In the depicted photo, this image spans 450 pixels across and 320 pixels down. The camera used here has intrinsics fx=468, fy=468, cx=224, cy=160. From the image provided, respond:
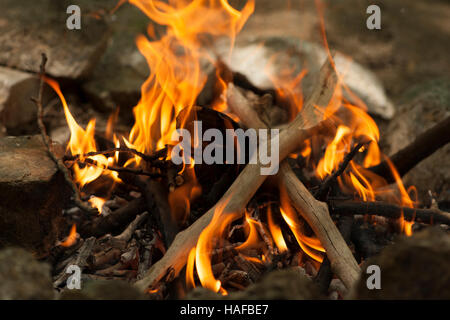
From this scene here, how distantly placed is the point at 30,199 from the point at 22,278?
616mm

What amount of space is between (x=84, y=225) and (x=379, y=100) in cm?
295

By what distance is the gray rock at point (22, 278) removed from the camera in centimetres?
140

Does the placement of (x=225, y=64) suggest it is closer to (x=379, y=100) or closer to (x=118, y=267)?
(x=379, y=100)

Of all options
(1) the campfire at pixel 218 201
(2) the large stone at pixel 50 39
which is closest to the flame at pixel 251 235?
(1) the campfire at pixel 218 201

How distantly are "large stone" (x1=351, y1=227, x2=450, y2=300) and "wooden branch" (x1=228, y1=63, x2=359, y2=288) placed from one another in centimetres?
42

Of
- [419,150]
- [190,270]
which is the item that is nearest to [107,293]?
[190,270]

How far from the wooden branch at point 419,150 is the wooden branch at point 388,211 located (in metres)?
0.35

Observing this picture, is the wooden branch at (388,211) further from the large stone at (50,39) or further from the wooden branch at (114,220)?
the large stone at (50,39)

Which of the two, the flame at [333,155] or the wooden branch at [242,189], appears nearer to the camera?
the wooden branch at [242,189]

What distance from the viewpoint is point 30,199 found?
1.98m

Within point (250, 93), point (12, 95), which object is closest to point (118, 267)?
point (12, 95)

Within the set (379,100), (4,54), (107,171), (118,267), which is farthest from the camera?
(379,100)

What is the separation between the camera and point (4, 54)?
12.9 feet
